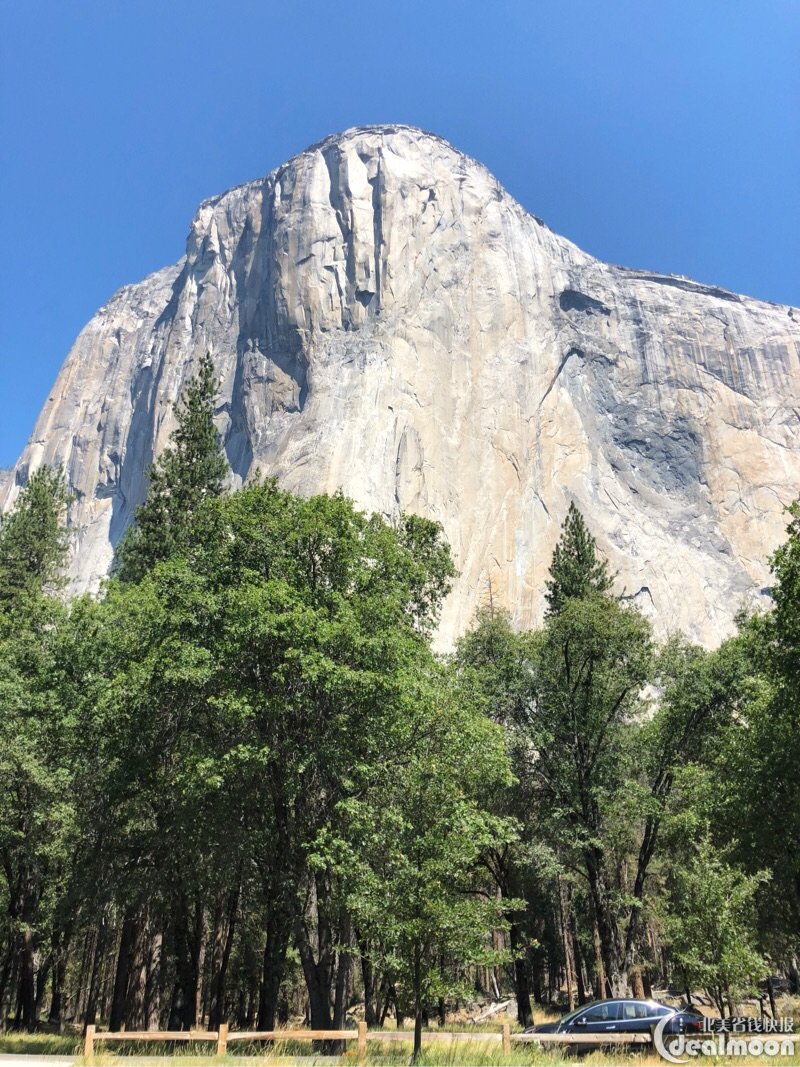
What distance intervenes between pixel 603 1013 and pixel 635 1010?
2.92 feet

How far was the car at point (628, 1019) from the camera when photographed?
1678cm

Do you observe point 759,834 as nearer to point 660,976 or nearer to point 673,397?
point 660,976

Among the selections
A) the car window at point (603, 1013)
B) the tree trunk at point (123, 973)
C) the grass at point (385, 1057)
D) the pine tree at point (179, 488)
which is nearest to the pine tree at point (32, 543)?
the pine tree at point (179, 488)

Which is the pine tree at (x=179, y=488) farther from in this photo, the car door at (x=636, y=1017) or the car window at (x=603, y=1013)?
the car door at (x=636, y=1017)

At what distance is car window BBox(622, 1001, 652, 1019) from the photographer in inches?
711

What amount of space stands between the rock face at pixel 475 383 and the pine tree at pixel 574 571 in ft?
131

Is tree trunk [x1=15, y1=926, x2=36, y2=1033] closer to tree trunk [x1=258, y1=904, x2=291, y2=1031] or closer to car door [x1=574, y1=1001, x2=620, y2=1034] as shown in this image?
tree trunk [x1=258, y1=904, x2=291, y2=1031]

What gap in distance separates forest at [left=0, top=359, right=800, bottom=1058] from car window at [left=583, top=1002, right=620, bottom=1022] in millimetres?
2283

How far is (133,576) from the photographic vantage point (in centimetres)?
3481

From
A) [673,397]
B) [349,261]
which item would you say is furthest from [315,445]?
[673,397]

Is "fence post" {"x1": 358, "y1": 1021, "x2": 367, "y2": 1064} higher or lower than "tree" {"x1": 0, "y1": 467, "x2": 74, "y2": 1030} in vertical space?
lower

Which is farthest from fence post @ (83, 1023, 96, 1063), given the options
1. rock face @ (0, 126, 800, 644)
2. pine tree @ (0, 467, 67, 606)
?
rock face @ (0, 126, 800, 644)

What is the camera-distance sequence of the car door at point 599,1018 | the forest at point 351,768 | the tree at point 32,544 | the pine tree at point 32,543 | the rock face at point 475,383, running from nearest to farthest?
the forest at point 351,768, the car door at point 599,1018, the tree at point 32,544, the pine tree at point 32,543, the rock face at point 475,383

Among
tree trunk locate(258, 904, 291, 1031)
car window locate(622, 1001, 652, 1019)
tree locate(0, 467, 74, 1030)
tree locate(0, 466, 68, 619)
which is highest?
tree locate(0, 466, 68, 619)
